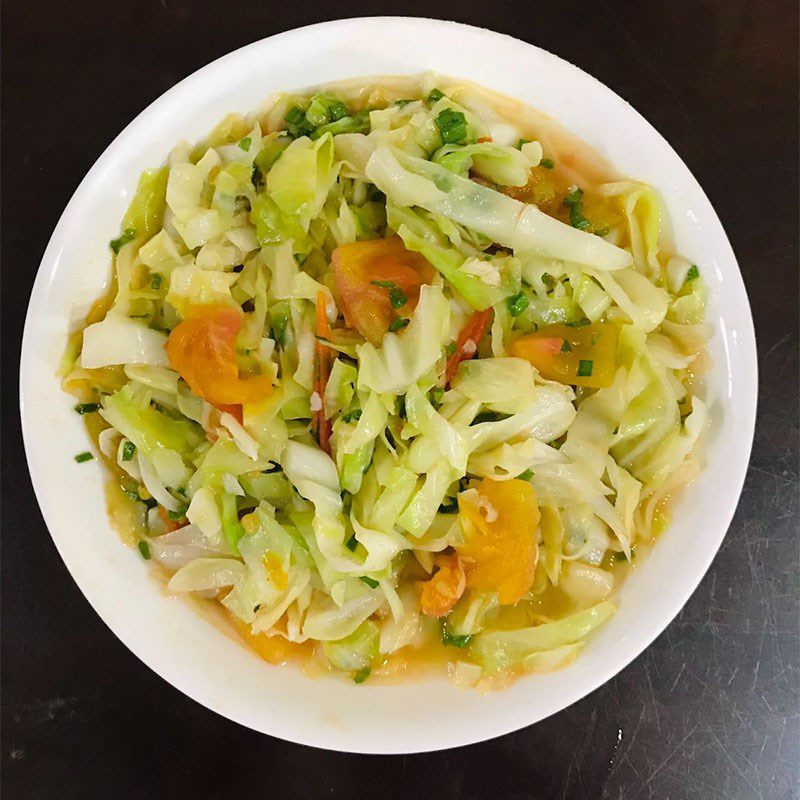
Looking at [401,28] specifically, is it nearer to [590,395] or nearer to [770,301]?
[590,395]

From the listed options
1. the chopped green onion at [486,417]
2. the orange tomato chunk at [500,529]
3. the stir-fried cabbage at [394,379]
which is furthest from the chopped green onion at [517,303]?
the orange tomato chunk at [500,529]

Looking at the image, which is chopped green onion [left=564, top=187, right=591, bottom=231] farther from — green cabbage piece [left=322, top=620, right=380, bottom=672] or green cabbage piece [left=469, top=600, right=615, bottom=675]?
green cabbage piece [left=322, top=620, right=380, bottom=672]

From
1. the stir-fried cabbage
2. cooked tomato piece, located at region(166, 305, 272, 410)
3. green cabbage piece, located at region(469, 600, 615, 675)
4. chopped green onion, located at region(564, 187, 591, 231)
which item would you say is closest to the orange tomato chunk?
the stir-fried cabbage

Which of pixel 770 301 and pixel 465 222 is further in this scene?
pixel 770 301

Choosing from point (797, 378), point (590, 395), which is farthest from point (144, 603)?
point (797, 378)

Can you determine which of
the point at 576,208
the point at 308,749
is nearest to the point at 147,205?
the point at 576,208

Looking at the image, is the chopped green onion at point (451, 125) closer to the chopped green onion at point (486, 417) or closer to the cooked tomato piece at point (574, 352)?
the cooked tomato piece at point (574, 352)
